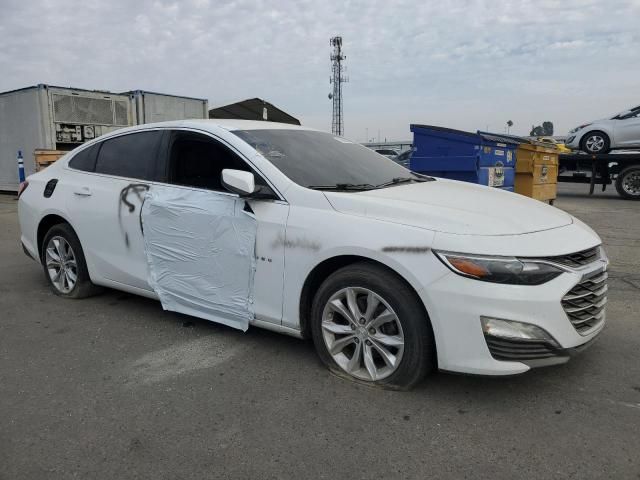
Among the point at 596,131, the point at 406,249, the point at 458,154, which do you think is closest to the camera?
the point at 406,249

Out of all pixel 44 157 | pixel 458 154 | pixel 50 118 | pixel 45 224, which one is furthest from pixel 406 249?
pixel 50 118

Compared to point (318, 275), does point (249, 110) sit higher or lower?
higher

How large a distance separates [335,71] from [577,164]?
4640 cm

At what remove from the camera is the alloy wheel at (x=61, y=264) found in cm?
475

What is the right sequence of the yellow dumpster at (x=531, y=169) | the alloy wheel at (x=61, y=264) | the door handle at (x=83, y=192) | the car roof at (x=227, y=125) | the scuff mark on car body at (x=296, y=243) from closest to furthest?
1. the scuff mark on car body at (x=296, y=243)
2. the car roof at (x=227, y=125)
3. the door handle at (x=83, y=192)
4. the alloy wheel at (x=61, y=264)
5. the yellow dumpster at (x=531, y=169)

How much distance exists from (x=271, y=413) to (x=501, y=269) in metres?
1.43

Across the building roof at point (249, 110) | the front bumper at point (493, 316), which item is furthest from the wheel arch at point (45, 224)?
the building roof at point (249, 110)

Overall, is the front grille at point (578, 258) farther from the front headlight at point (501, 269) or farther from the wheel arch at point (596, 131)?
the wheel arch at point (596, 131)

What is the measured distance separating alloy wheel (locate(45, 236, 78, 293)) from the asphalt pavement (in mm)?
807

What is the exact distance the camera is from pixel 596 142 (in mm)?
15234

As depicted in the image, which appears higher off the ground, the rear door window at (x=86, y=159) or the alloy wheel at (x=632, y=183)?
the rear door window at (x=86, y=159)

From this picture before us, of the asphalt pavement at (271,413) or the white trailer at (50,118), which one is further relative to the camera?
the white trailer at (50,118)

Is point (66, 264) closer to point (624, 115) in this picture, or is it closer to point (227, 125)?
point (227, 125)

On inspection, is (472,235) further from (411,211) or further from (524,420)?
(524,420)
